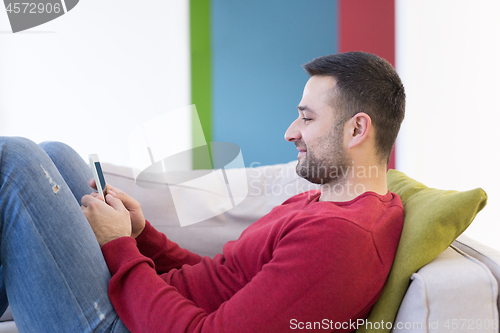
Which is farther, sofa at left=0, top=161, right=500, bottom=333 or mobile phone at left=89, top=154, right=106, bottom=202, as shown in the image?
mobile phone at left=89, top=154, right=106, bottom=202

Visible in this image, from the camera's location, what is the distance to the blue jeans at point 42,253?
682 millimetres

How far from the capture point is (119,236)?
85 centimetres

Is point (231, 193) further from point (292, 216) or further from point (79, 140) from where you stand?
point (79, 140)

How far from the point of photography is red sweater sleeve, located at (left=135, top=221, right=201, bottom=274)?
A: 110 cm

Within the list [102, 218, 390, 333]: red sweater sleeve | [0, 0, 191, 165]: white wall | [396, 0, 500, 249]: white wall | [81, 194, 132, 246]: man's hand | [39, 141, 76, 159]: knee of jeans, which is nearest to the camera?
[102, 218, 390, 333]: red sweater sleeve

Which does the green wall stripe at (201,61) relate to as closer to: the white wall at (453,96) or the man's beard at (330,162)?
the white wall at (453,96)

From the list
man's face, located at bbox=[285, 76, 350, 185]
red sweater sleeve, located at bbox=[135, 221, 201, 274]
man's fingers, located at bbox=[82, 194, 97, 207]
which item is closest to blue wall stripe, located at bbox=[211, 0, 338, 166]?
red sweater sleeve, located at bbox=[135, 221, 201, 274]

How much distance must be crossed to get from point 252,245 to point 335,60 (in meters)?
0.53

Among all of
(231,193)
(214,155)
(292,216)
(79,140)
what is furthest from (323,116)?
(79,140)

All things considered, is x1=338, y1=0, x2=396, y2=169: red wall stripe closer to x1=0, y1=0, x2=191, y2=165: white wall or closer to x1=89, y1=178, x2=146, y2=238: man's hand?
x1=0, y1=0, x2=191, y2=165: white wall

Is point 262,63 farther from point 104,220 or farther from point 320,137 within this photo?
point 104,220

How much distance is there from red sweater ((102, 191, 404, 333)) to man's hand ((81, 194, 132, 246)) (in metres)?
0.03

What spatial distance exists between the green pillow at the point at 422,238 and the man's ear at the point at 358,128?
216 mm

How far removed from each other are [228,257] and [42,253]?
421mm
